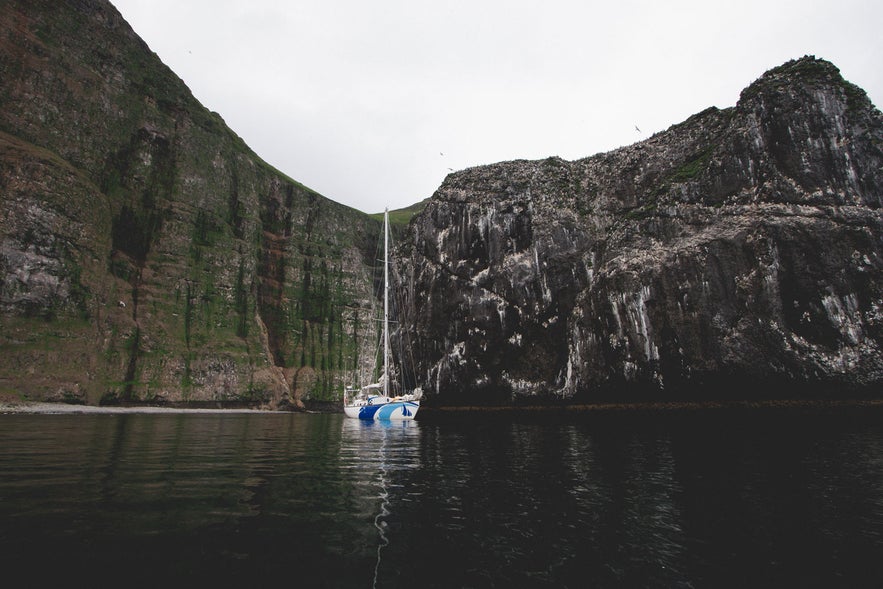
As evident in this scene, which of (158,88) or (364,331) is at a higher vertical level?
(158,88)

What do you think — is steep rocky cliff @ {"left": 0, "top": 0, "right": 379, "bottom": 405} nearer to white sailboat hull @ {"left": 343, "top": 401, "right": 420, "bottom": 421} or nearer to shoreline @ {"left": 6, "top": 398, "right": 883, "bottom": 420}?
shoreline @ {"left": 6, "top": 398, "right": 883, "bottom": 420}

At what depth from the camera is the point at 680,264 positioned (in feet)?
138

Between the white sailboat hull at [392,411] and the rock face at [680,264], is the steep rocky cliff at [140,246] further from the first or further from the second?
the rock face at [680,264]

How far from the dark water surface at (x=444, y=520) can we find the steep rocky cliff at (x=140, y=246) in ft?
235

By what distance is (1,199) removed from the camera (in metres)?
66.9

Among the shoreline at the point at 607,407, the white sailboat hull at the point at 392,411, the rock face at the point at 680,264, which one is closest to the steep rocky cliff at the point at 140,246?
the shoreline at the point at 607,407

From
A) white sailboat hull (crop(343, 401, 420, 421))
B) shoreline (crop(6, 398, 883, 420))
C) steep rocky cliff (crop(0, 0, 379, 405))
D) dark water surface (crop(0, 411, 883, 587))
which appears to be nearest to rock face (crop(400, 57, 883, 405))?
shoreline (crop(6, 398, 883, 420))

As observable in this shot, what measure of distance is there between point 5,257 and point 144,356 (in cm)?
2479

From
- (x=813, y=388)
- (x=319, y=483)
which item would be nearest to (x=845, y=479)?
(x=319, y=483)

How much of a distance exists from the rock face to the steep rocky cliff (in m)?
52.4

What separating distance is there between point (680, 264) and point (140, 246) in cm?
9472

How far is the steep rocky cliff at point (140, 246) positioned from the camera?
227 feet

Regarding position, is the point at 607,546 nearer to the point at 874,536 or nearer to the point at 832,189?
the point at 874,536

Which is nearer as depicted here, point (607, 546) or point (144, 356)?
point (607, 546)
